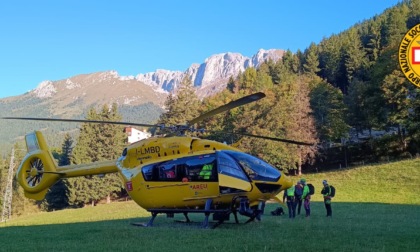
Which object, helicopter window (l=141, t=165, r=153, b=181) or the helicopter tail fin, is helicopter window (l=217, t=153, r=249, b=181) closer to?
helicopter window (l=141, t=165, r=153, b=181)

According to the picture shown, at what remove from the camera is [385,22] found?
101 meters

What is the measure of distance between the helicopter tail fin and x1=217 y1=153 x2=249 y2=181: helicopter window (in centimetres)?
863

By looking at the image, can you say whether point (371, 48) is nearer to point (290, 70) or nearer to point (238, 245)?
point (290, 70)

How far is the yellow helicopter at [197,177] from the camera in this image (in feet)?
45.5

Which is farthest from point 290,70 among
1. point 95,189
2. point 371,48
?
point 95,189

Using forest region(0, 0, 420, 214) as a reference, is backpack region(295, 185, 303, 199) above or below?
below

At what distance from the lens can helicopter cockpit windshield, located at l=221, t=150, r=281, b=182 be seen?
14.0 m

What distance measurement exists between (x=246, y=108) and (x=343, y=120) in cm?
1570

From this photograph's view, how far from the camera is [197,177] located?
46.9 feet

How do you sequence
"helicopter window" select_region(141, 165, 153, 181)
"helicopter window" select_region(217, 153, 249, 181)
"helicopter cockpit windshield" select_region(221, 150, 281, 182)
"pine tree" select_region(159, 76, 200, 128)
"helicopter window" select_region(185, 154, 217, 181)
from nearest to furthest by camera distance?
"helicopter window" select_region(217, 153, 249, 181)
"helicopter cockpit windshield" select_region(221, 150, 281, 182)
"helicopter window" select_region(185, 154, 217, 181)
"helicopter window" select_region(141, 165, 153, 181)
"pine tree" select_region(159, 76, 200, 128)

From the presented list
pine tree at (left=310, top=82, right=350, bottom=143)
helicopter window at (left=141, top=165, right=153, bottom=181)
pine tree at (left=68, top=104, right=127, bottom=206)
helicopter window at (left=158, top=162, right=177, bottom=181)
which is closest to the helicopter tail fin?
helicopter window at (left=141, top=165, right=153, bottom=181)

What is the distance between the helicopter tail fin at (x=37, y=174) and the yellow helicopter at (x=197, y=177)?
426 centimetres

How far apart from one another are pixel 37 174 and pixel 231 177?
1002 centimetres

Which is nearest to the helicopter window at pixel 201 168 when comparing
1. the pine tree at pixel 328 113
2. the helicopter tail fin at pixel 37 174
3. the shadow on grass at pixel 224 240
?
the shadow on grass at pixel 224 240
